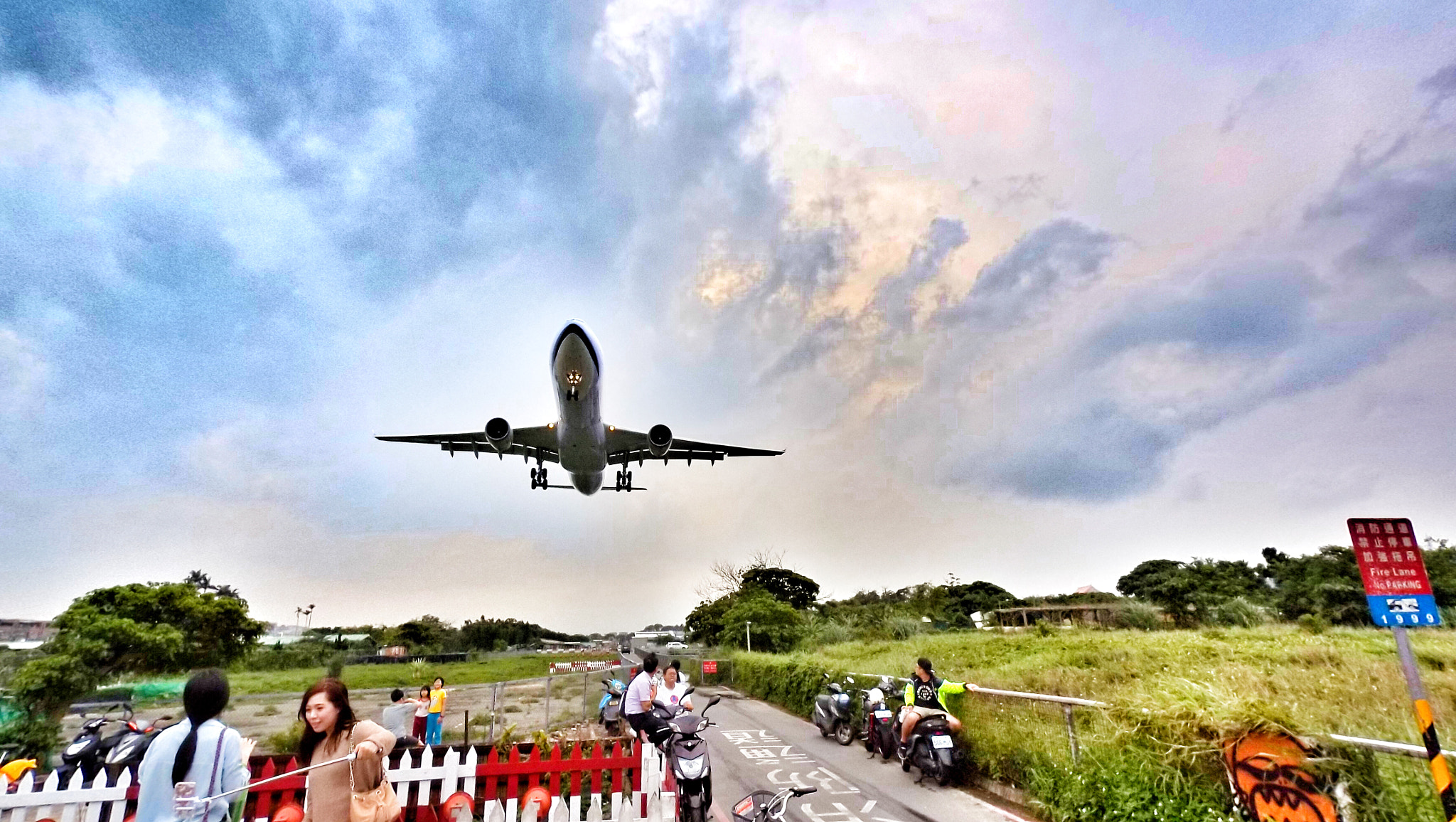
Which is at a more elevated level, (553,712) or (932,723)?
(932,723)

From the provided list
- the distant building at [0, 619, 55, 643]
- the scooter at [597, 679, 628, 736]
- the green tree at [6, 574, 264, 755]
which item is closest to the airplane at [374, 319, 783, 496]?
the scooter at [597, 679, 628, 736]

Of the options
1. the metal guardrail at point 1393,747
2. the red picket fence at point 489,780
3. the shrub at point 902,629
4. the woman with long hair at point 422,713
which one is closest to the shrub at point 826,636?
the shrub at point 902,629

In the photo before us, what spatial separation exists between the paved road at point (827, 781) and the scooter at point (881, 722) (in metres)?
0.17

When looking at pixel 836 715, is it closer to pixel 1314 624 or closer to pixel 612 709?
pixel 612 709

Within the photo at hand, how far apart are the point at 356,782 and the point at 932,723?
233 inches


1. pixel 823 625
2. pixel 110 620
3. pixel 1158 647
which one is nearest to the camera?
pixel 1158 647

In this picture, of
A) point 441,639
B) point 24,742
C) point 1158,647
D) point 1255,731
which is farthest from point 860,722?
point 441,639

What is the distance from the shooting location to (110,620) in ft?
76.5

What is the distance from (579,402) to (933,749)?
37.2 ft

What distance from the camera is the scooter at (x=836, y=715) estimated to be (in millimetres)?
9914

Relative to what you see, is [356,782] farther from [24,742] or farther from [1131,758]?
[24,742]

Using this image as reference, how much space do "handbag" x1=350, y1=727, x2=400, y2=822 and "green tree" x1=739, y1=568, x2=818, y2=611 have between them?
4489 centimetres

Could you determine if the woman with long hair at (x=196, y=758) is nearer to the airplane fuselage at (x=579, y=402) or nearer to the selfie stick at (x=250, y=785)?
the selfie stick at (x=250, y=785)

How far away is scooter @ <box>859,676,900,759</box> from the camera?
8.30m
